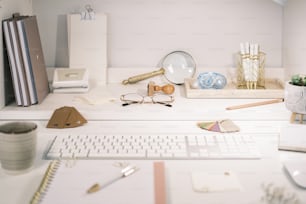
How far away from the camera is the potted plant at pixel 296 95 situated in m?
1.74

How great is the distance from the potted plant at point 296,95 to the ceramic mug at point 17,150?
2.83ft

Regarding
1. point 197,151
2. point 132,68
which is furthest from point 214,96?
point 197,151

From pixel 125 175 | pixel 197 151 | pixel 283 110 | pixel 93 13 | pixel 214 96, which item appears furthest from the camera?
pixel 93 13

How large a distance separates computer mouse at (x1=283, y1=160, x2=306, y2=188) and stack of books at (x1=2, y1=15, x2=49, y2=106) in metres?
1.03

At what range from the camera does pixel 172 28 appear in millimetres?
2416

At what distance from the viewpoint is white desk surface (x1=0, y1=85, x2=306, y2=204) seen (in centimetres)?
127

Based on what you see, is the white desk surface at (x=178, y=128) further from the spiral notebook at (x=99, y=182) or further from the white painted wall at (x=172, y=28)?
the white painted wall at (x=172, y=28)

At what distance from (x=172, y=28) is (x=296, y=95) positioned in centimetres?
84

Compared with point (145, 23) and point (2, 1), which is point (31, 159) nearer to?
point (2, 1)

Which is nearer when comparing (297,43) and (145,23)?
(297,43)

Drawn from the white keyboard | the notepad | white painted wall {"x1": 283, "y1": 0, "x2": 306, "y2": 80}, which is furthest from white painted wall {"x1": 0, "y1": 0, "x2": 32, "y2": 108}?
white painted wall {"x1": 283, "y1": 0, "x2": 306, "y2": 80}

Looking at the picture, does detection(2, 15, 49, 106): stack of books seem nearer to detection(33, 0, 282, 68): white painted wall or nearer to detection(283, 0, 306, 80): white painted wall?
detection(33, 0, 282, 68): white painted wall

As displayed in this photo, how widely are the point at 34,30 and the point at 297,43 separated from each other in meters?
1.09

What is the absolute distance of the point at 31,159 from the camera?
1.41 meters
